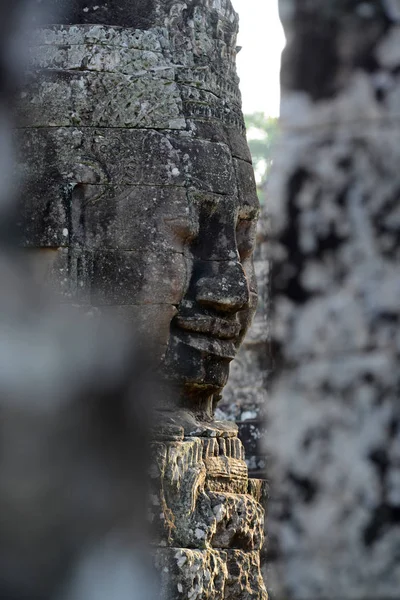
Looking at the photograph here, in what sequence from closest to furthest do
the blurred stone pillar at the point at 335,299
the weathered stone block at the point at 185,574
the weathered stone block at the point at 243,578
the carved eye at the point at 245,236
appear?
the blurred stone pillar at the point at 335,299, the weathered stone block at the point at 185,574, the weathered stone block at the point at 243,578, the carved eye at the point at 245,236

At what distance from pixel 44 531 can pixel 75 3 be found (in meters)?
2.58

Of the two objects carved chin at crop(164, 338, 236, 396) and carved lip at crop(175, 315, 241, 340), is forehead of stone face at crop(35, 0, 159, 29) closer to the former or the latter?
carved lip at crop(175, 315, 241, 340)

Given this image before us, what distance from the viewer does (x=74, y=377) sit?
18.9 ft

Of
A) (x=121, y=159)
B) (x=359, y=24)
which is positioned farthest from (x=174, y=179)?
(x=359, y=24)

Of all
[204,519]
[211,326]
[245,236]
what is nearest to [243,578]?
[204,519]

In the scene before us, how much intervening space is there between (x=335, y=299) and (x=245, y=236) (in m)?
4.84

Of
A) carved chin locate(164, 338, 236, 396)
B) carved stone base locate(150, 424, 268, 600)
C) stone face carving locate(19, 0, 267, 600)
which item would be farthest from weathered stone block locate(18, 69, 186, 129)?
carved stone base locate(150, 424, 268, 600)

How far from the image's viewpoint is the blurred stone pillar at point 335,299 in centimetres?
159

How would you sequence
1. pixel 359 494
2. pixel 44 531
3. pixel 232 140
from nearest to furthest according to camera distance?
pixel 359 494 → pixel 44 531 → pixel 232 140

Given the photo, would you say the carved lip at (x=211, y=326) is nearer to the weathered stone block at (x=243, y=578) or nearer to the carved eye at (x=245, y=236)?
the carved eye at (x=245, y=236)

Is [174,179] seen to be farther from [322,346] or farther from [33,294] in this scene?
[322,346]

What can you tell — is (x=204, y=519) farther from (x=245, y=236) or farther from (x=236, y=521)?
(x=245, y=236)

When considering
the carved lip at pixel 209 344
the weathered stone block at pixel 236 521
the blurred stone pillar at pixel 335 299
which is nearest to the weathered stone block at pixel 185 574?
the weathered stone block at pixel 236 521

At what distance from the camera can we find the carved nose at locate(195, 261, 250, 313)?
6.01 meters
